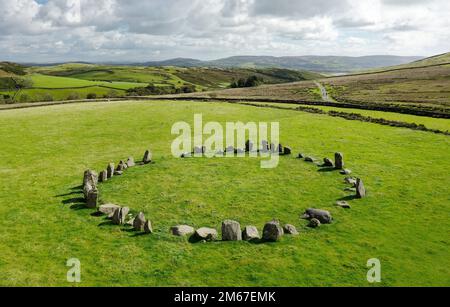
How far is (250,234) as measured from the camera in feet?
67.1

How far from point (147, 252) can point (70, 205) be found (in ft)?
30.3

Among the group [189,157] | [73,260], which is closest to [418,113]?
[189,157]

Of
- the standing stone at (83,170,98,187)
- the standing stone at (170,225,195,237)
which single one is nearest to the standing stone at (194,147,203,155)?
the standing stone at (83,170,98,187)

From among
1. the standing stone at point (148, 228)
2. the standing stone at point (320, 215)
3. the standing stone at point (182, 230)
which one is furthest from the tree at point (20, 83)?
the standing stone at point (320, 215)

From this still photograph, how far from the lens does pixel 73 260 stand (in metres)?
18.1

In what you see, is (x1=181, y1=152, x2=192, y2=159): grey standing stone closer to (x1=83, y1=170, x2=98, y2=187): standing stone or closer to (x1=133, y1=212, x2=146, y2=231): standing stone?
(x1=83, y1=170, x2=98, y2=187): standing stone

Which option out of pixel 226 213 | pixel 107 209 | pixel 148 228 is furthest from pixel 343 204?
pixel 107 209

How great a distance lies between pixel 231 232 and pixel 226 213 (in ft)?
12.5

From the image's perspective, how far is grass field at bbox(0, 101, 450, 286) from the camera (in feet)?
56.9

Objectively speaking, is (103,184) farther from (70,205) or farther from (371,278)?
(371,278)

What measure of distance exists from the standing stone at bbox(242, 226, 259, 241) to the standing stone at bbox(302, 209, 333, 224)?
4.14m

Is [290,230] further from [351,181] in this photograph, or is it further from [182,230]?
[351,181]

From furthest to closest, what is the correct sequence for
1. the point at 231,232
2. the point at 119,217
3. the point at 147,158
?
the point at 147,158
the point at 119,217
the point at 231,232
